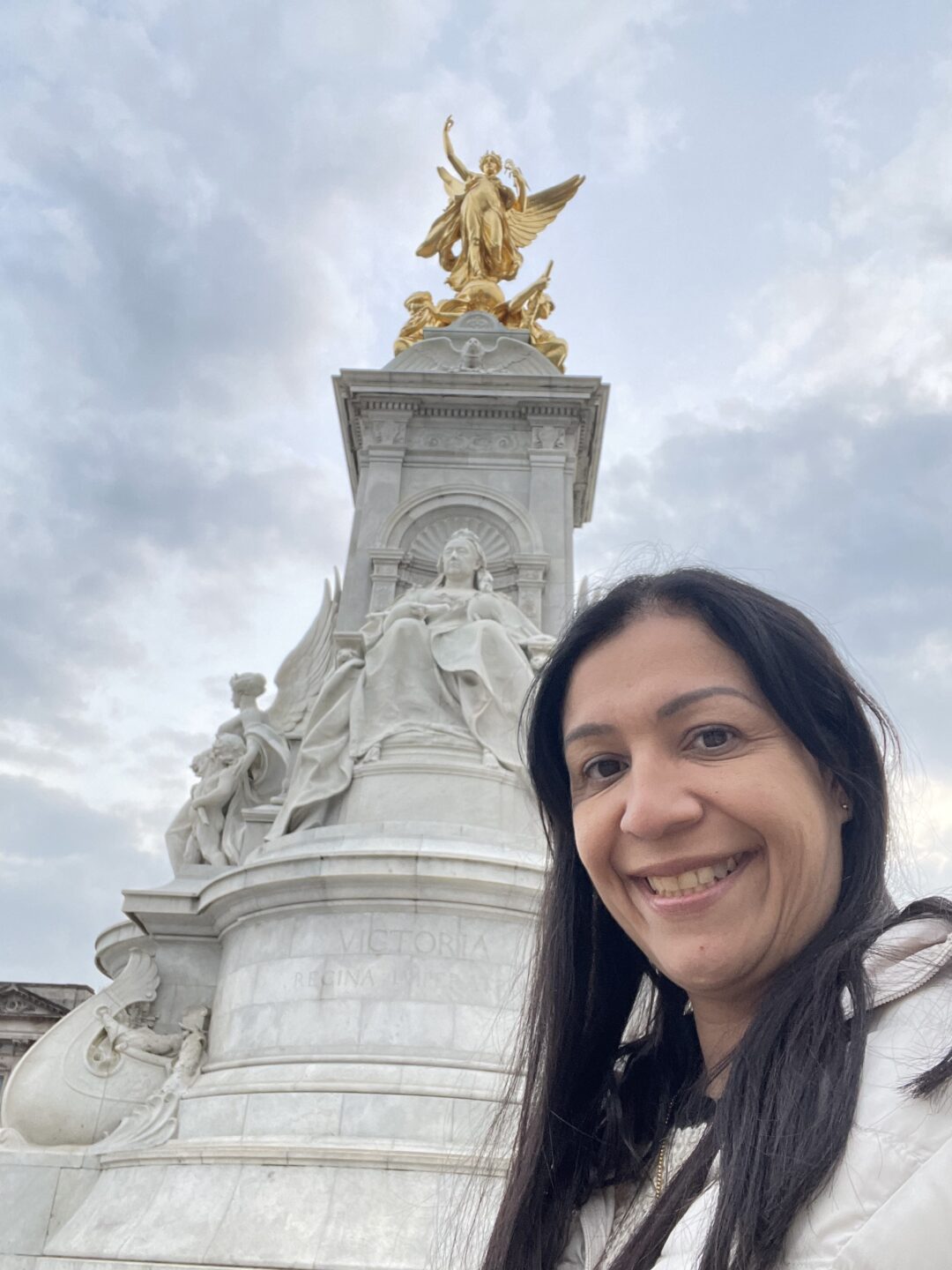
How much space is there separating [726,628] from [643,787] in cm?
28

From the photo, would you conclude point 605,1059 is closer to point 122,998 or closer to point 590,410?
point 122,998

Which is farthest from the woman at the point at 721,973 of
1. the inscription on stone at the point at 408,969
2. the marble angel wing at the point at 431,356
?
the marble angel wing at the point at 431,356

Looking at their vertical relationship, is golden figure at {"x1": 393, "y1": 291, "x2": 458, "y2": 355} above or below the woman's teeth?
above

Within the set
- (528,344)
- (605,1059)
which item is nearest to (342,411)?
(528,344)

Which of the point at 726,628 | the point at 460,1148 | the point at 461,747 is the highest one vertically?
the point at 461,747

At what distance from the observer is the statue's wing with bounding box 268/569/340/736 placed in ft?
41.3

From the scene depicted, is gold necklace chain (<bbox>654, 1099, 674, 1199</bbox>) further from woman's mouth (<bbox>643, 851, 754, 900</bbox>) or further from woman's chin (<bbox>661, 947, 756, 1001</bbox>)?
woman's mouth (<bbox>643, 851, 754, 900</bbox>)

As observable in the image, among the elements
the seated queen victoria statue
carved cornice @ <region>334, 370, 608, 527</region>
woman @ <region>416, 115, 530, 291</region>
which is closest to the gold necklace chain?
the seated queen victoria statue

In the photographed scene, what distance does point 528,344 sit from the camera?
15.1 meters

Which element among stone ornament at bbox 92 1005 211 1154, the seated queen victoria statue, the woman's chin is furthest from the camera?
the seated queen victoria statue

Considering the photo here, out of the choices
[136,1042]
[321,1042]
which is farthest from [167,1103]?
[321,1042]

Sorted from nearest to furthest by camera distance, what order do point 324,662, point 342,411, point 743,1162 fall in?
point 743,1162 → point 324,662 → point 342,411

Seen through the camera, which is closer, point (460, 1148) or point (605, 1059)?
point (605, 1059)

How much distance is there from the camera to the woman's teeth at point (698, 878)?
59.4 inches
